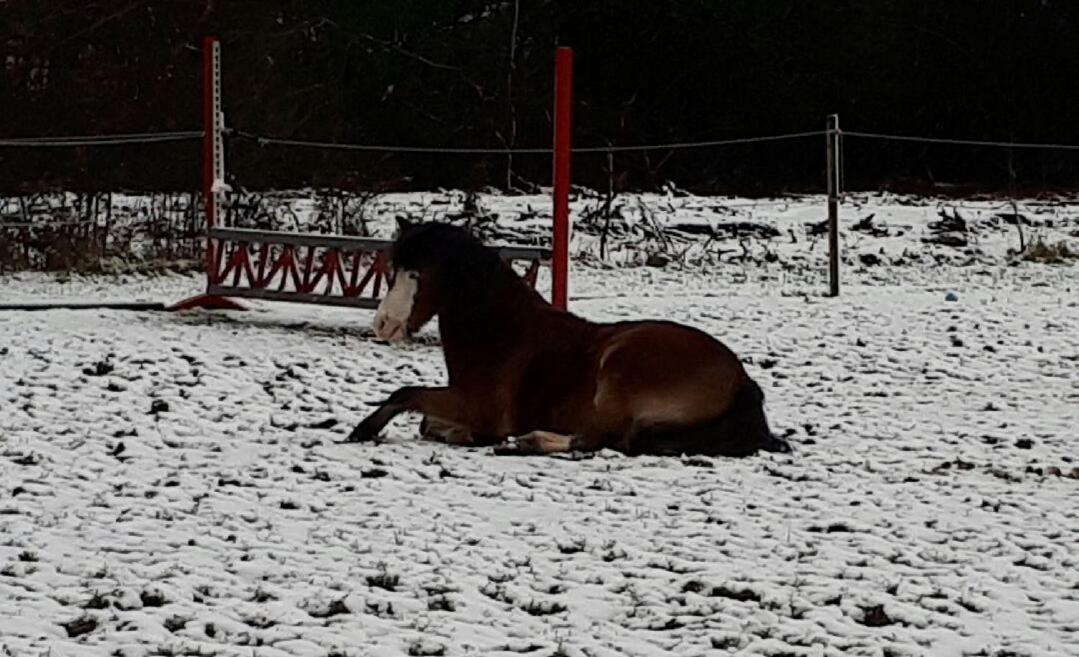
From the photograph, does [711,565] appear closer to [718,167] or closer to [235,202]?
[235,202]

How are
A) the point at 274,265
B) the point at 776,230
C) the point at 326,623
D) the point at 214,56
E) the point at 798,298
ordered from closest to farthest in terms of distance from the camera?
the point at 326,623 → the point at 274,265 → the point at 214,56 → the point at 798,298 → the point at 776,230

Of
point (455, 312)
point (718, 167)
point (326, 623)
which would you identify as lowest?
point (326, 623)

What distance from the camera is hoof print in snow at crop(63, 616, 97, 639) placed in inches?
134

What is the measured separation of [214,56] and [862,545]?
7.48 meters

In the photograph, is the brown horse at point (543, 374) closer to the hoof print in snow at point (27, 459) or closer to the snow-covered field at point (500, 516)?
the snow-covered field at point (500, 516)

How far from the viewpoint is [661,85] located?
21.2 m

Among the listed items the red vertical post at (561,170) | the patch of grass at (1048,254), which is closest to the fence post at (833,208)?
the red vertical post at (561,170)

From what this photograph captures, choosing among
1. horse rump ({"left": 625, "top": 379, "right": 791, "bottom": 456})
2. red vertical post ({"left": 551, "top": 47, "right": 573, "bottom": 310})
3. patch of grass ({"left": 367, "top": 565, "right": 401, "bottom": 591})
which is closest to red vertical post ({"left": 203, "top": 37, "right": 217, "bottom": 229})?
red vertical post ({"left": 551, "top": 47, "right": 573, "bottom": 310})

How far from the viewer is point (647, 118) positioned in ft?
70.1

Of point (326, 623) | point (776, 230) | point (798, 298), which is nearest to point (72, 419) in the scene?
point (326, 623)

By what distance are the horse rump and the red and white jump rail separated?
3.07 m

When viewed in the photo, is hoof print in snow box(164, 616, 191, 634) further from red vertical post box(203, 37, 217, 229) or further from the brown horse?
red vertical post box(203, 37, 217, 229)

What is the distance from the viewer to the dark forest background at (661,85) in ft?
65.1

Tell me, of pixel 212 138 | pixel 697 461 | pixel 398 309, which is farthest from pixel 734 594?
pixel 212 138
